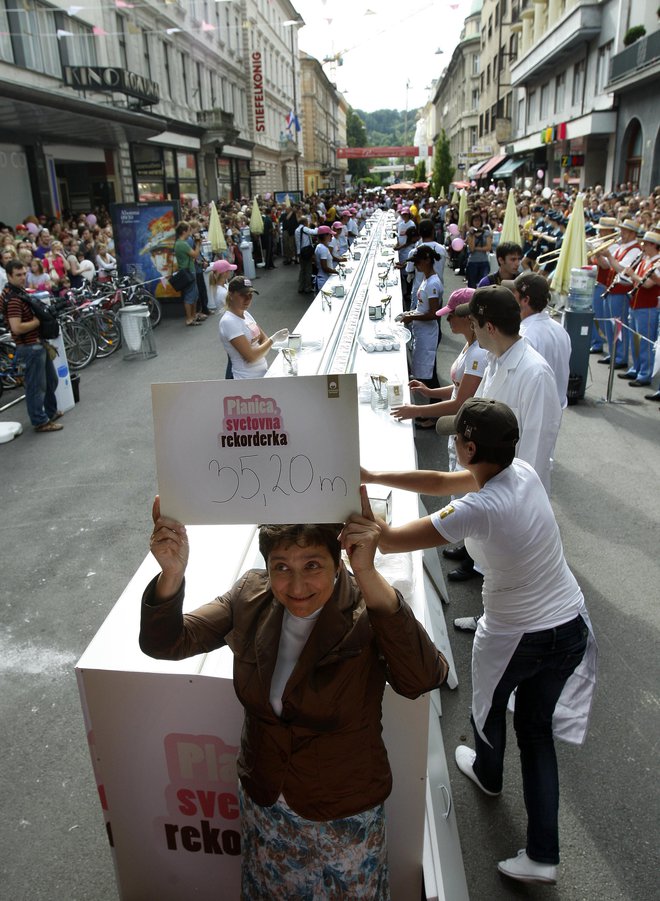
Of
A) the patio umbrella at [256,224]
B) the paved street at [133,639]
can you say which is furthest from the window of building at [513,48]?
the paved street at [133,639]

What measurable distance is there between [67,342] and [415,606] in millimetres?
9882

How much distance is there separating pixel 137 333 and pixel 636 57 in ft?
62.5

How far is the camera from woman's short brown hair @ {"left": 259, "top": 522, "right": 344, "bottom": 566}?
194 cm

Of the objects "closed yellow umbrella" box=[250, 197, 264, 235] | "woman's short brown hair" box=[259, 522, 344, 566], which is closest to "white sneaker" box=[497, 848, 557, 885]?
"woman's short brown hair" box=[259, 522, 344, 566]

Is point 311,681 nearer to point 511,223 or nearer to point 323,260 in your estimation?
point 323,260

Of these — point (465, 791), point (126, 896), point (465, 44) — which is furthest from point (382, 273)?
point (465, 44)

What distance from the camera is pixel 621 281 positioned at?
9867mm

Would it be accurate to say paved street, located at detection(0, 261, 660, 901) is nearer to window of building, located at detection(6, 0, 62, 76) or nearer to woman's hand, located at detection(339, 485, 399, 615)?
woman's hand, located at detection(339, 485, 399, 615)

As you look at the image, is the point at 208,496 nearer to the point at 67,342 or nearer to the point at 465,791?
the point at 465,791

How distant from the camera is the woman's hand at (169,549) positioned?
1.92 meters

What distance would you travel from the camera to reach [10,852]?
10.1ft

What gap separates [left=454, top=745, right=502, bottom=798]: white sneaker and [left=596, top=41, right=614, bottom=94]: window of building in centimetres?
2877

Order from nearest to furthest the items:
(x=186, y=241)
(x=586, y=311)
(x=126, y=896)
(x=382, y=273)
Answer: (x=126, y=896), (x=586, y=311), (x=382, y=273), (x=186, y=241)

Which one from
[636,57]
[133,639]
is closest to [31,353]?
[133,639]
